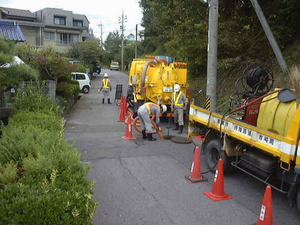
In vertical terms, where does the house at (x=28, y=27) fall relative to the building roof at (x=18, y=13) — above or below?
below

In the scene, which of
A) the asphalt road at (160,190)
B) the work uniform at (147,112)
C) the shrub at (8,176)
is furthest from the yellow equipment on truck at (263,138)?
the shrub at (8,176)

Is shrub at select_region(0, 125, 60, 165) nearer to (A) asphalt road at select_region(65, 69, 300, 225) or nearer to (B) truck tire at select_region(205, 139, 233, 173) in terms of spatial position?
(A) asphalt road at select_region(65, 69, 300, 225)

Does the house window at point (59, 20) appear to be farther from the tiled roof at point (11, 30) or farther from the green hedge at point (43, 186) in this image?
the green hedge at point (43, 186)

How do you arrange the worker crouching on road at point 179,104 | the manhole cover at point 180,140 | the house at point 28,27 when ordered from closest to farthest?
the manhole cover at point 180,140, the worker crouching on road at point 179,104, the house at point 28,27

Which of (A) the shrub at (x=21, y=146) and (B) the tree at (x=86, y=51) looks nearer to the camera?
(A) the shrub at (x=21, y=146)

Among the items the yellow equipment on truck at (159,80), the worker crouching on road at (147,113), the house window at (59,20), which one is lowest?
the worker crouching on road at (147,113)

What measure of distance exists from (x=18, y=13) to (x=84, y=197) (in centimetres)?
4958

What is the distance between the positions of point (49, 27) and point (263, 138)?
46.1m

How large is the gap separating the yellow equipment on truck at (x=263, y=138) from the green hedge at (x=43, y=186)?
2.96 meters

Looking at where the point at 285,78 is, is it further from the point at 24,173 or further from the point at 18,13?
the point at 18,13

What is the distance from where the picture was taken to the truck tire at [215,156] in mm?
5879

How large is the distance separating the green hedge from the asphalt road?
1209 mm

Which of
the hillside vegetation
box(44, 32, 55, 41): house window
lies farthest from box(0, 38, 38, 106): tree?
box(44, 32, 55, 41): house window

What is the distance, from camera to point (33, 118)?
645 centimetres
